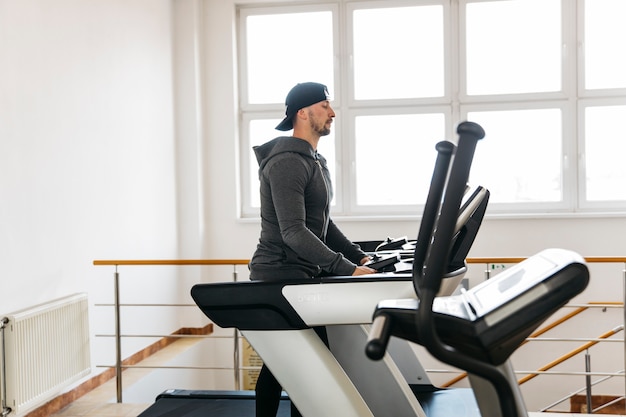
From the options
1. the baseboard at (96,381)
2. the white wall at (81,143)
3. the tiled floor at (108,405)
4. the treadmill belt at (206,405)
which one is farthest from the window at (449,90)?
the treadmill belt at (206,405)

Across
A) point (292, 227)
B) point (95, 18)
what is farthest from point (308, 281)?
point (95, 18)

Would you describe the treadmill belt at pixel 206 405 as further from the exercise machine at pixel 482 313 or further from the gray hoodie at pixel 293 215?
the exercise machine at pixel 482 313

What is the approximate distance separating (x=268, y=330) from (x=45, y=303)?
1747 mm

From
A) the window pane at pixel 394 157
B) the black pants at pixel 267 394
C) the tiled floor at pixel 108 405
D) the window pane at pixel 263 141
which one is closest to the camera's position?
the black pants at pixel 267 394

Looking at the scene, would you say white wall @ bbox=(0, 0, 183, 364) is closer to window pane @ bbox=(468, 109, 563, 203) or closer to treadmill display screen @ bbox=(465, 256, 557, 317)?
window pane @ bbox=(468, 109, 563, 203)

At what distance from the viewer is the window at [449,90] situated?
18.1 feet

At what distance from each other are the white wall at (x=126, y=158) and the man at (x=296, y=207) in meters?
1.55

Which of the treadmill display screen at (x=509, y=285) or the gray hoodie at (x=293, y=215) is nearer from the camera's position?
the treadmill display screen at (x=509, y=285)

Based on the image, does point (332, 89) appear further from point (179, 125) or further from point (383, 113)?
point (179, 125)

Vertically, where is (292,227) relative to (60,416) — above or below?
above

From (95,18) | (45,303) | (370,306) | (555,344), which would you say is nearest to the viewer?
(370,306)

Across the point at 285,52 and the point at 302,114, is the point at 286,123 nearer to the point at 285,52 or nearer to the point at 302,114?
the point at 302,114

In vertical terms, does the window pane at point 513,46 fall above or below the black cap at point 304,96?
above

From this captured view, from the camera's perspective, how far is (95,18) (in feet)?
14.2
